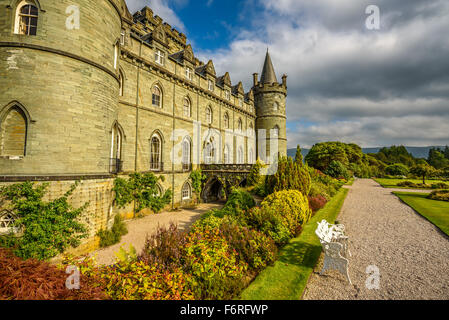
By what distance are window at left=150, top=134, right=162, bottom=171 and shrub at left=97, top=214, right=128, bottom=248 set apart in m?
6.18

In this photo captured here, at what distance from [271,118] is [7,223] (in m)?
30.9

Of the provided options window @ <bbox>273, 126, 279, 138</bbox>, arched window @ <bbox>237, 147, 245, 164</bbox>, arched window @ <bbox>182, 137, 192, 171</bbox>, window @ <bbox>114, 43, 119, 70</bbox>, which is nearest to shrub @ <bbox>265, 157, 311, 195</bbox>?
arched window @ <bbox>182, 137, 192, 171</bbox>

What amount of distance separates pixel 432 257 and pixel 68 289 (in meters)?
11.1

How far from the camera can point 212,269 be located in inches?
213

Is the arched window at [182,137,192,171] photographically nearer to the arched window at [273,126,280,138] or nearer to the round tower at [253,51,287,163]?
the round tower at [253,51,287,163]

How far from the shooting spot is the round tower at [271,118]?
32531 mm

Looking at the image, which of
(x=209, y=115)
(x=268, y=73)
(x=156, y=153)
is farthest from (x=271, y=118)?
(x=156, y=153)
